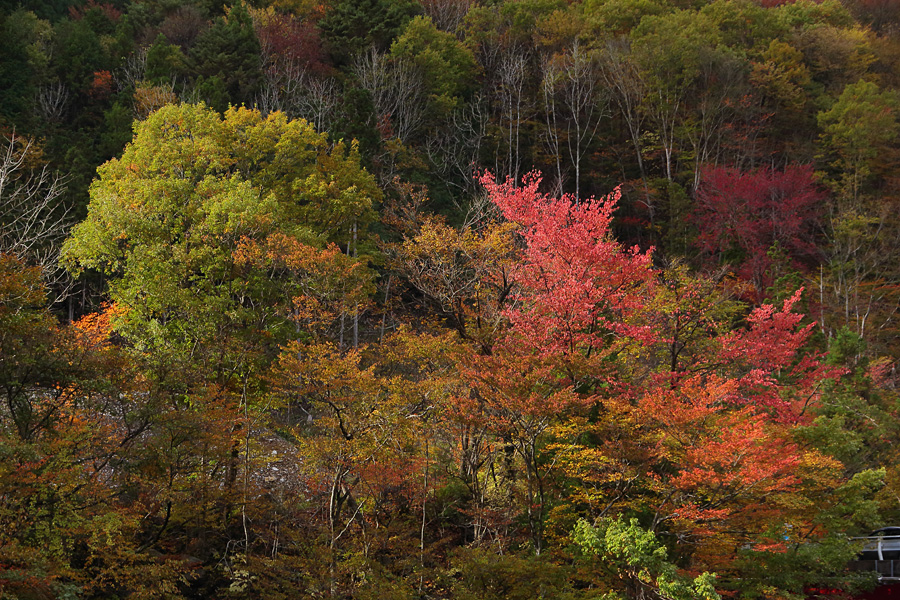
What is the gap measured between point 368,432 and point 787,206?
2478 cm

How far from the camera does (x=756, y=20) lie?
132 feet

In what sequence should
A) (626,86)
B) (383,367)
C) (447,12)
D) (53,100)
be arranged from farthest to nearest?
(447,12)
(626,86)
(53,100)
(383,367)

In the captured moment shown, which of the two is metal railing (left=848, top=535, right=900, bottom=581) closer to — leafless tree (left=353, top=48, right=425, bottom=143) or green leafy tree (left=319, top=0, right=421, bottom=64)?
leafless tree (left=353, top=48, right=425, bottom=143)

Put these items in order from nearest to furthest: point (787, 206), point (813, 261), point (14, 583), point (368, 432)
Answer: point (14, 583) < point (368, 432) < point (787, 206) < point (813, 261)

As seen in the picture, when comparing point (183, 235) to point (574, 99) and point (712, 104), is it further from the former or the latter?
point (712, 104)

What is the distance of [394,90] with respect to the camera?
109 feet

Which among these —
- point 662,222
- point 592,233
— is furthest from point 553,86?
point 592,233

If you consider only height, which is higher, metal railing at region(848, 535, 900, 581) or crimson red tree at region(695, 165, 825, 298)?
crimson red tree at region(695, 165, 825, 298)

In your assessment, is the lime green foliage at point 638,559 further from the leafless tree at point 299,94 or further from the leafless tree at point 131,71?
the leafless tree at point 131,71

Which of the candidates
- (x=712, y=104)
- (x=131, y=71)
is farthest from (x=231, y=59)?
(x=712, y=104)

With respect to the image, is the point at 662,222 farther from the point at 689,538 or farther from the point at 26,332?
the point at 26,332

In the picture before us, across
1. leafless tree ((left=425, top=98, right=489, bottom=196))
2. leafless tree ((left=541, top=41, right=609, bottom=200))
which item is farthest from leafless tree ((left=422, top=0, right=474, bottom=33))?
leafless tree ((left=425, top=98, right=489, bottom=196))

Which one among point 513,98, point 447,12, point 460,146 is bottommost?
Result: point 460,146

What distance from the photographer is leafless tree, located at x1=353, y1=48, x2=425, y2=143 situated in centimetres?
3231
